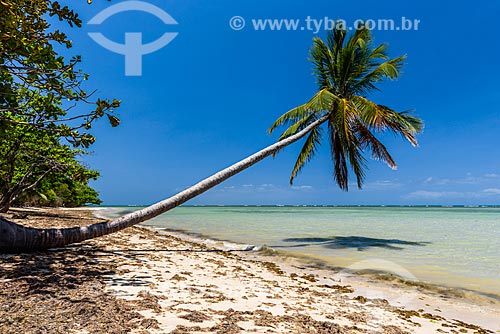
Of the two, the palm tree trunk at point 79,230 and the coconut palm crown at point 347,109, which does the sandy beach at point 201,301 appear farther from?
the coconut palm crown at point 347,109

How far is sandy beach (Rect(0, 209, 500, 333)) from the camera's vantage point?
10.4 feet

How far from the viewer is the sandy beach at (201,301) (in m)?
3.18

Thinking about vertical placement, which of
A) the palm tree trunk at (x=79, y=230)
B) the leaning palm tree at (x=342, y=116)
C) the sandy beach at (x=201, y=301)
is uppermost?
the leaning palm tree at (x=342, y=116)

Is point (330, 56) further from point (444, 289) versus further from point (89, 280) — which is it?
point (89, 280)

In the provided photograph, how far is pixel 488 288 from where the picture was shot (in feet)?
20.1

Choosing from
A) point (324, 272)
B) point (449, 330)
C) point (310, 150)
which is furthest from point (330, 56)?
point (449, 330)

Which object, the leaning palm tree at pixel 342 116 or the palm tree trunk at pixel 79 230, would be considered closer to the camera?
the palm tree trunk at pixel 79 230

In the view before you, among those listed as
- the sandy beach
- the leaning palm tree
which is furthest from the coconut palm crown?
the sandy beach

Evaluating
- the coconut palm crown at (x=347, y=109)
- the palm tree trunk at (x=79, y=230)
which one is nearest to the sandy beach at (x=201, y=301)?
the palm tree trunk at (x=79, y=230)

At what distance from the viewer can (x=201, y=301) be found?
4.06 m

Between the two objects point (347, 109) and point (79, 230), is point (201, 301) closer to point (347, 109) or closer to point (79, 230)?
point (79, 230)

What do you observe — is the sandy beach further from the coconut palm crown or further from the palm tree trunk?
the coconut palm crown

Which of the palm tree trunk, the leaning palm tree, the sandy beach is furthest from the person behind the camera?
the leaning palm tree

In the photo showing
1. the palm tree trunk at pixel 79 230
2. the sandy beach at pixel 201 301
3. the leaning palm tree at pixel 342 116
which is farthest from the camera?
the leaning palm tree at pixel 342 116
